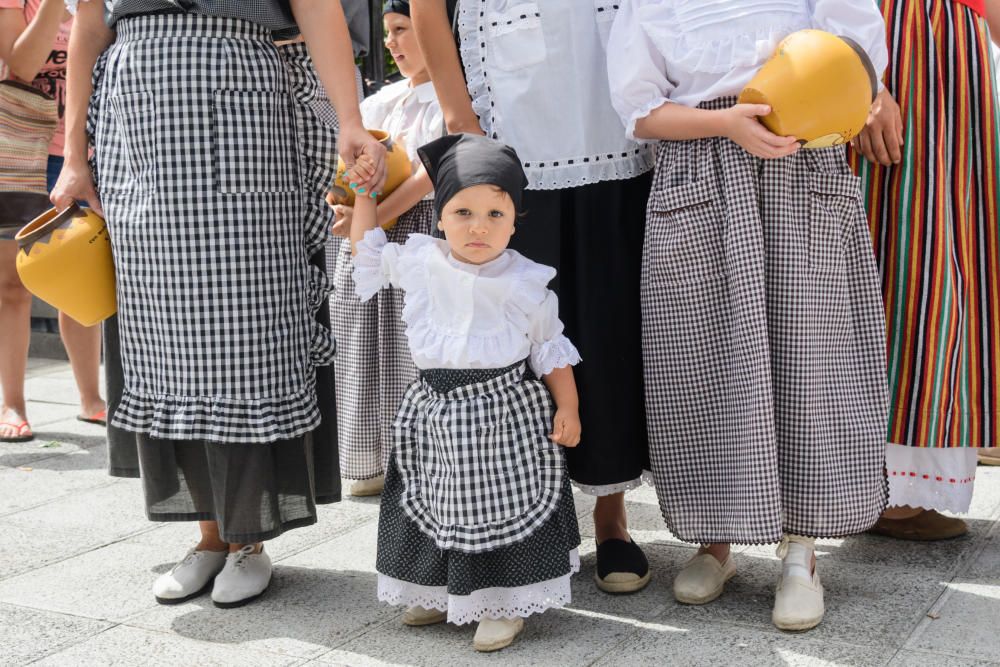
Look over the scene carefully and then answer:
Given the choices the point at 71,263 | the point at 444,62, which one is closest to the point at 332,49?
the point at 444,62

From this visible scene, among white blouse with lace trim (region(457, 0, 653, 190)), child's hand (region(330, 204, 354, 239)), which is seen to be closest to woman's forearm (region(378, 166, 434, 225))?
child's hand (region(330, 204, 354, 239))

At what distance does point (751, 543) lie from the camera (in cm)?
253

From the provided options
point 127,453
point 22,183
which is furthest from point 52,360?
point 127,453

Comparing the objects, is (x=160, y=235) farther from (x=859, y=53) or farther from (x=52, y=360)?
(x=52, y=360)

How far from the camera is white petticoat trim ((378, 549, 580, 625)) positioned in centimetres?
245

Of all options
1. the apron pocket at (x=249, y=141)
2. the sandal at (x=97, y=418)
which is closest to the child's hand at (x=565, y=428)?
the apron pocket at (x=249, y=141)

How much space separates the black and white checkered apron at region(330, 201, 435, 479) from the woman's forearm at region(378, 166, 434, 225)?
0.35 meters

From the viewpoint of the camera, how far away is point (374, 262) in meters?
2.55

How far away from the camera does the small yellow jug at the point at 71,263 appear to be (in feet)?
8.47

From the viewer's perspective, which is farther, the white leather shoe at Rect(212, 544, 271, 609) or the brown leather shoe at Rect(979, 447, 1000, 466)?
the brown leather shoe at Rect(979, 447, 1000, 466)

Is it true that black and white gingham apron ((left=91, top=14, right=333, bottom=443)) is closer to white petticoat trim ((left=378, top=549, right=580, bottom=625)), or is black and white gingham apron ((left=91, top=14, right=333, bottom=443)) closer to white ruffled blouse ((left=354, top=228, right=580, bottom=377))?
white ruffled blouse ((left=354, top=228, right=580, bottom=377))

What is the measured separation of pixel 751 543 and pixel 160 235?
149 cm

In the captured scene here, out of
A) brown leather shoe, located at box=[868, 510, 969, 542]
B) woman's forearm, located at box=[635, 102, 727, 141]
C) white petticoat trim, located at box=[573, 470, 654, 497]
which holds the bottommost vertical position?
brown leather shoe, located at box=[868, 510, 969, 542]

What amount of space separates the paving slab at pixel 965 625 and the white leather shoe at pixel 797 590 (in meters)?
0.21
